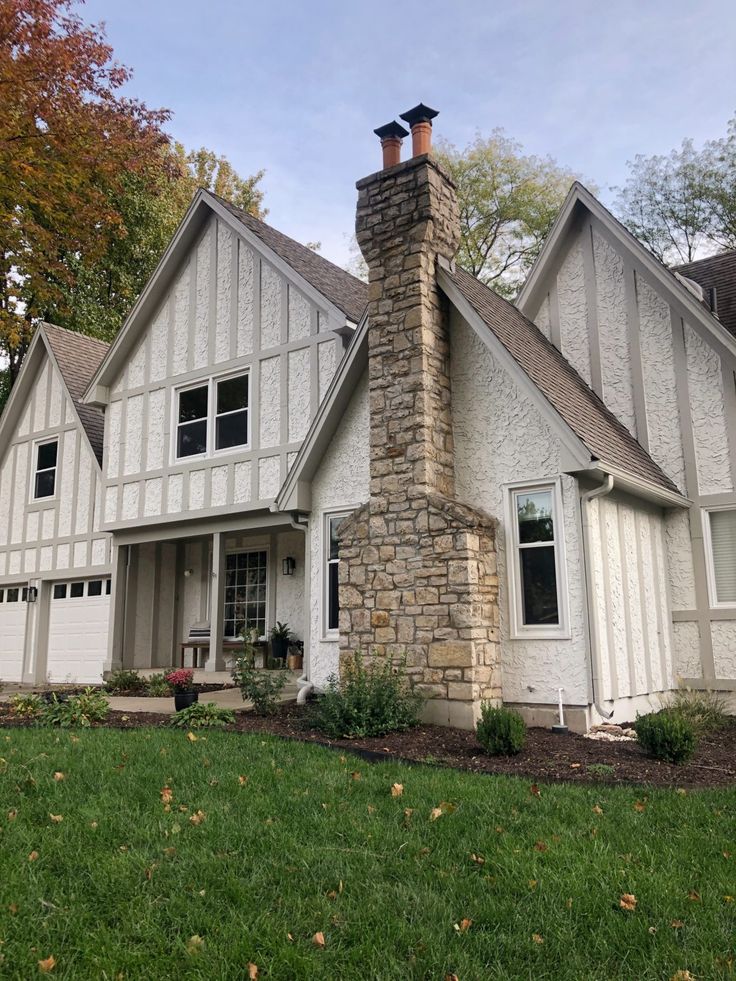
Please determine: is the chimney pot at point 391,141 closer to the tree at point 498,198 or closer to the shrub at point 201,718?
the shrub at point 201,718

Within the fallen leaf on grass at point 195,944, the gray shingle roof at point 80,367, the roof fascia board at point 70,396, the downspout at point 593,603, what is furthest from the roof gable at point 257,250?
the fallen leaf on grass at point 195,944

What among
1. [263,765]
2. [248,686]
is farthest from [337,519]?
[263,765]

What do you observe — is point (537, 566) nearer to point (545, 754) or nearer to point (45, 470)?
point (545, 754)

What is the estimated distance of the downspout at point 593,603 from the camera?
9.28m

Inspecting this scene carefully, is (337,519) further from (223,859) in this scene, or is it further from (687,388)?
(223,859)

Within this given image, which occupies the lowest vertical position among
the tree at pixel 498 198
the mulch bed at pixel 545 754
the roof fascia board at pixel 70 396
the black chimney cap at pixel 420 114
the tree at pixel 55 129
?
the mulch bed at pixel 545 754

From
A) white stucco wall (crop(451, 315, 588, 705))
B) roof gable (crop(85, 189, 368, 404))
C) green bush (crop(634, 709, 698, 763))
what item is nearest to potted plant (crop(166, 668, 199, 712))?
white stucco wall (crop(451, 315, 588, 705))

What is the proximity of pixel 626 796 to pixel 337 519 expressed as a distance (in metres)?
6.52

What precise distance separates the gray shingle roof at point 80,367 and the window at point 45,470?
121cm

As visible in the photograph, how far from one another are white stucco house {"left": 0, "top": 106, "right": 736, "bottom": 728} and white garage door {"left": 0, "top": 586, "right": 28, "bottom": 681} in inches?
135

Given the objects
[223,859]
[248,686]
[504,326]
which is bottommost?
[223,859]

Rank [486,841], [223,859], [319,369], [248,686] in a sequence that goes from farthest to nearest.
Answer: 1. [319,369]
2. [248,686]
3. [486,841]
4. [223,859]

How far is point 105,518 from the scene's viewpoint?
1706 centimetres

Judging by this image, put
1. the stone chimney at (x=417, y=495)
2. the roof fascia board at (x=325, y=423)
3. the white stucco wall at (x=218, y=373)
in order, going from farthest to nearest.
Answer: the white stucco wall at (x=218, y=373) < the roof fascia board at (x=325, y=423) < the stone chimney at (x=417, y=495)
